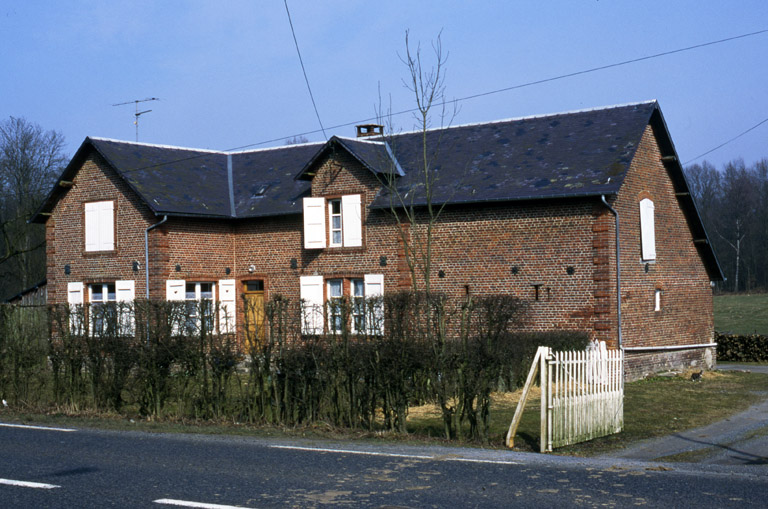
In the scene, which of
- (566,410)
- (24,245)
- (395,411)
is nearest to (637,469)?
(566,410)

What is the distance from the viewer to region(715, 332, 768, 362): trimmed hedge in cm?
2947

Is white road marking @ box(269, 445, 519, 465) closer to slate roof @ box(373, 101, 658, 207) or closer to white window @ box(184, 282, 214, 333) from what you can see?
white window @ box(184, 282, 214, 333)

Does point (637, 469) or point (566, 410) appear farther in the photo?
point (566, 410)

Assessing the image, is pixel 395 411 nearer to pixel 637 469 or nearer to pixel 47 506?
pixel 637 469

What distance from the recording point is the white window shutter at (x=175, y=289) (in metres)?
24.7

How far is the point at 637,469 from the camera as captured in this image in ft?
30.0

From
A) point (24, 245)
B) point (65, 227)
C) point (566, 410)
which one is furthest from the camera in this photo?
point (24, 245)

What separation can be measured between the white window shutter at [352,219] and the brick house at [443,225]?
0.14ft

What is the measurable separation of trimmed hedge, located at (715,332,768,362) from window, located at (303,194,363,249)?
14587 mm

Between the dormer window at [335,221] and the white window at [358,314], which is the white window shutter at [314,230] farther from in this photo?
the white window at [358,314]

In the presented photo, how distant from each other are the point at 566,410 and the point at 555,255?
10678 mm

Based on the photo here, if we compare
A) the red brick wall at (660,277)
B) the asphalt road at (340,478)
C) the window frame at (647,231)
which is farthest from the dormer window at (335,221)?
A: the asphalt road at (340,478)

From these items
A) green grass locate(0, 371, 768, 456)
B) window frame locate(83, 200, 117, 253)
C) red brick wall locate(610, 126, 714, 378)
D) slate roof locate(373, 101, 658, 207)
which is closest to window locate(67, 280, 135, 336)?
green grass locate(0, 371, 768, 456)

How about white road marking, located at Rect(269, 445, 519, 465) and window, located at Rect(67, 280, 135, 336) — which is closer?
white road marking, located at Rect(269, 445, 519, 465)
